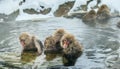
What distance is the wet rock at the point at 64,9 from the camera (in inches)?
1284

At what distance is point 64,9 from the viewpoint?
1325 inches

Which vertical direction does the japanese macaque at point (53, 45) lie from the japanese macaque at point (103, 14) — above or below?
above

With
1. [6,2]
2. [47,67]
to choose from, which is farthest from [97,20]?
[6,2]

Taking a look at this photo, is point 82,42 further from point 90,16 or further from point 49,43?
point 90,16

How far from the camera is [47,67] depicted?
15109 millimetres

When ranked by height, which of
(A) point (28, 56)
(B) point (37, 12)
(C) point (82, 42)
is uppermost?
(A) point (28, 56)

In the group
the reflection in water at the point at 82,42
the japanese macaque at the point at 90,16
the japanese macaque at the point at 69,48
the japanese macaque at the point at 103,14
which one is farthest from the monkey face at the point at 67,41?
the japanese macaque at the point at 103,14

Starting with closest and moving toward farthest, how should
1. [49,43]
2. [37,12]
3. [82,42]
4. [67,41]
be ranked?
[67,41] → [49,43] → [82,42] → [37,12]

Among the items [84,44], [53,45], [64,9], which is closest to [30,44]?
[53,45]

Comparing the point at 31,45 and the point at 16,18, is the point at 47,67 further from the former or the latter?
the point at 16,18

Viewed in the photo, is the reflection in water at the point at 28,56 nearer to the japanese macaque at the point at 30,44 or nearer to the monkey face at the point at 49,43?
the japanese macaque at the point at 30,44

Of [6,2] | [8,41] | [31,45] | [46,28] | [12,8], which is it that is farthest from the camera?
[6,2]

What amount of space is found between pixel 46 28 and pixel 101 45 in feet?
21.2

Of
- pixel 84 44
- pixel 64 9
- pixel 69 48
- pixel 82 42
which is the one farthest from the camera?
pixel 64 9
